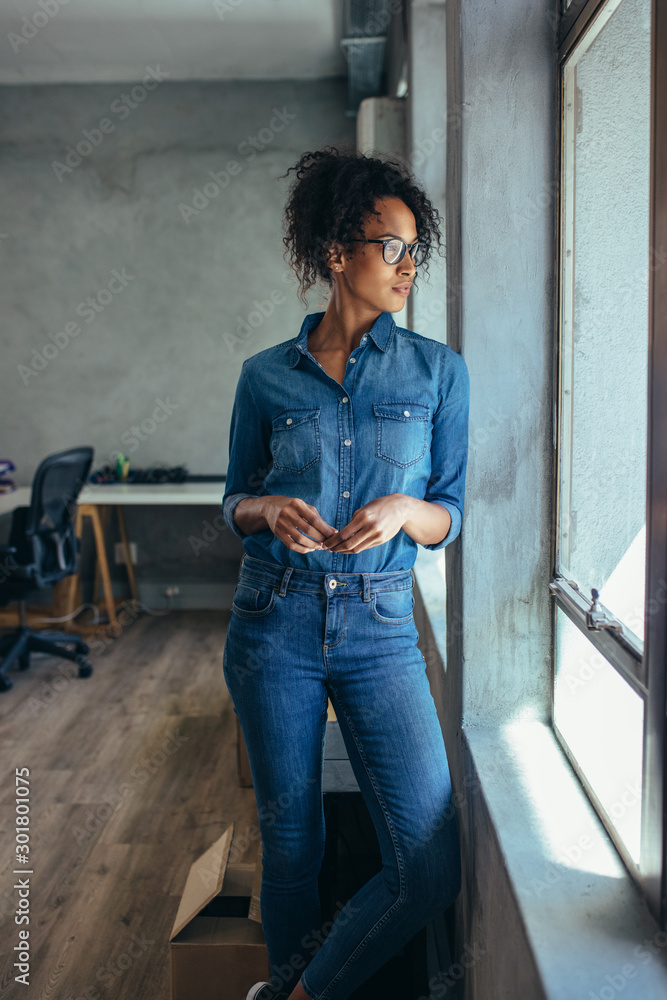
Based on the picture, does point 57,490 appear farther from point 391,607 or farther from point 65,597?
point 391,607

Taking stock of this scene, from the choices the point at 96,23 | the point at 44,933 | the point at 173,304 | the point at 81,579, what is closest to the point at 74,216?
the point at 173,304

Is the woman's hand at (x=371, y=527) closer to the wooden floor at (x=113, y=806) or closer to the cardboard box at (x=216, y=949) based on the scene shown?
the cardboard box at (x=216, y=949)

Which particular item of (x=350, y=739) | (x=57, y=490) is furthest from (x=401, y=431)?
(x=57, y=490)

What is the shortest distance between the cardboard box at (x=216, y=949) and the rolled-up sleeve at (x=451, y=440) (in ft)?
2.96

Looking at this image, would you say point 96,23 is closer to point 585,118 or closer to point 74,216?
point 74,216

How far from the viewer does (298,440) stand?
127 centimetres

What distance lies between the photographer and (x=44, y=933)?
187 centimetres

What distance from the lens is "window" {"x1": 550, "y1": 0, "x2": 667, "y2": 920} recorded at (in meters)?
0.86

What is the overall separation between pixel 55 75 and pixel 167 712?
3.84 meters

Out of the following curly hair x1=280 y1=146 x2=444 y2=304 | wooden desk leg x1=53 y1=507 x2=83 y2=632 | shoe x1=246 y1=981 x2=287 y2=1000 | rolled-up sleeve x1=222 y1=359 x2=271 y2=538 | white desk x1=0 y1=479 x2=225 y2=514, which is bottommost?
shoe x1=246 y1=981 x2=287 y2=1000

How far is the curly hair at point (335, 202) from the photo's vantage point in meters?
1.26

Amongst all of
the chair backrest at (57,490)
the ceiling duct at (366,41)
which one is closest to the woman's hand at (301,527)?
the chair backrest at (57,490)

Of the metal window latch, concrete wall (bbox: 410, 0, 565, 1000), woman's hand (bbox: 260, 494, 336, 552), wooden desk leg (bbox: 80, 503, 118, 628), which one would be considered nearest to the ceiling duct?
concrete wall (bbox: 410, 0, 565, 1000)

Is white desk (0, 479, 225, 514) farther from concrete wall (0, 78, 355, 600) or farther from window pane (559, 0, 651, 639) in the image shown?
window pane (559, 0, 651, 639)
